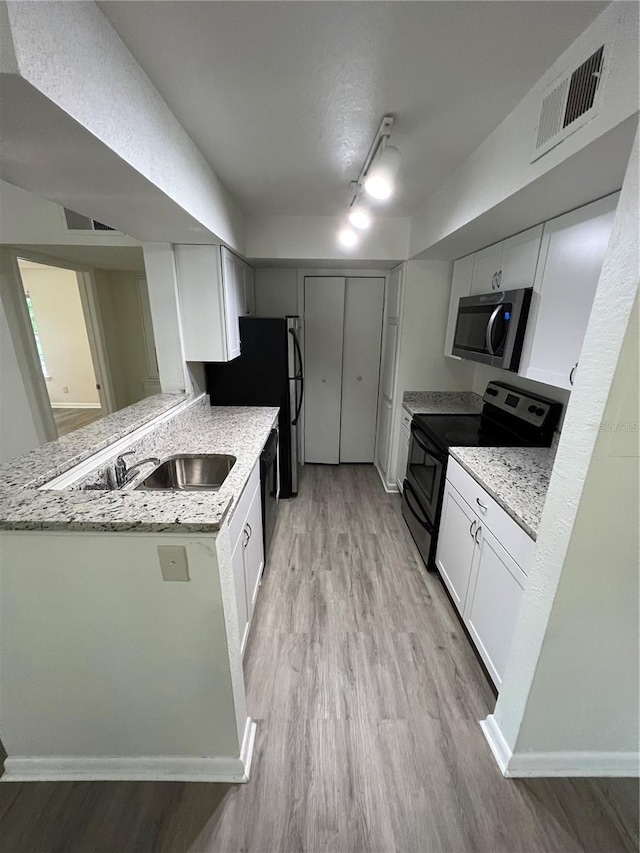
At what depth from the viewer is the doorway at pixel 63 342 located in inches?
194

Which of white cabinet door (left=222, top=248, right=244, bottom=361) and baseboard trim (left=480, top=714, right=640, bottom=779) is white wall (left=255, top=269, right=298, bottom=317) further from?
baseboard trim (left=480, top=714, right=640, bottom=779)

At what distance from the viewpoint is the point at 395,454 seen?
3.37 meters

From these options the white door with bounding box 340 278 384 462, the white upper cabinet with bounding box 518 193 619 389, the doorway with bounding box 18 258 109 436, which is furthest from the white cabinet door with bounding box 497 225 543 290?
the doorway with bounding box 18 258 109 436

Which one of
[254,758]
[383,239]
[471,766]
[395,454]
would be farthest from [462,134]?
[254,758]

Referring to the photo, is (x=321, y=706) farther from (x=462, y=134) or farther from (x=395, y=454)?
(x=462, y=134)

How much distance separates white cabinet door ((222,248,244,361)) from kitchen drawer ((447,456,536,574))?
1.73m

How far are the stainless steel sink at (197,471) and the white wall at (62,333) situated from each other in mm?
4063

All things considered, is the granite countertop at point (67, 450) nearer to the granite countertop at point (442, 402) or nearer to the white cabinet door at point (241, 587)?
the white cabinet door at point (241, 587)

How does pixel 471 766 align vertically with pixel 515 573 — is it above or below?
below

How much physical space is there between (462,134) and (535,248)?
0.64m

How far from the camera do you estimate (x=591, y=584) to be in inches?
42.7

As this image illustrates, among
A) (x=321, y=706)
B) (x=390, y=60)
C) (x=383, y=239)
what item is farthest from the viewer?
(x=383, y=239)

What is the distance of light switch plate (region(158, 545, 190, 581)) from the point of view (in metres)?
1.02

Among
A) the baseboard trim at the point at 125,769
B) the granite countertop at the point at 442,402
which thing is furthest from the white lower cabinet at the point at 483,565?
the baseboard trim at the point at 125,769
